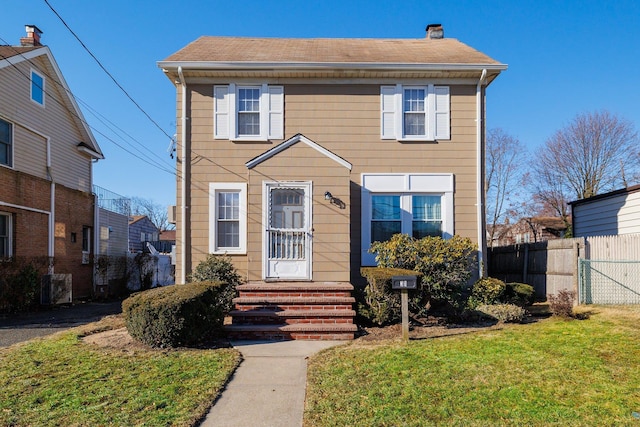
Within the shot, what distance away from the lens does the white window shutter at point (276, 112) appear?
407 inches

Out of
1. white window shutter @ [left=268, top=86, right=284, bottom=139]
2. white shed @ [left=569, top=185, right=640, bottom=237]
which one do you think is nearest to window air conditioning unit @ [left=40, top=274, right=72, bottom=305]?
white window shutter @ [left=268, top=86, right=284, bottom=139]

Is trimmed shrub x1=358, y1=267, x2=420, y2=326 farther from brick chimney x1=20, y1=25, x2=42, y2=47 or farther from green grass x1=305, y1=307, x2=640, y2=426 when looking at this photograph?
brick chimney x1=20, y1=25, x2=42, y2=47

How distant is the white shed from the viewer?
11098 millimetres

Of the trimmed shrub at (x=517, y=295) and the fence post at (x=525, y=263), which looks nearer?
the trimmed shrub at (x=517, y=295)

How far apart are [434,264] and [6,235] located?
11828 millimetres

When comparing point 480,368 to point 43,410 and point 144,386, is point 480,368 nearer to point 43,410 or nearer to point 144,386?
point 144,386

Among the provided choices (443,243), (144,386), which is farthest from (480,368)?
(144,386)

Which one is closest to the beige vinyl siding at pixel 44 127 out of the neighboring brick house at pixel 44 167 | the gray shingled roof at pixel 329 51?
the neighboring brick house at pixel 44 167

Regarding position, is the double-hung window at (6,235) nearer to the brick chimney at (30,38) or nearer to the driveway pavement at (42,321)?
the driveway pavement at (42,321)

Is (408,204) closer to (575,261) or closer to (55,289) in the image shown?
(575,261)

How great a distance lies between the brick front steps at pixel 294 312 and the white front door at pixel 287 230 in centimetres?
53

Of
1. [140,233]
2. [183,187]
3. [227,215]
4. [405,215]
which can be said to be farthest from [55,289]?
[140,233]

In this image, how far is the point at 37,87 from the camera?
13.7 meters

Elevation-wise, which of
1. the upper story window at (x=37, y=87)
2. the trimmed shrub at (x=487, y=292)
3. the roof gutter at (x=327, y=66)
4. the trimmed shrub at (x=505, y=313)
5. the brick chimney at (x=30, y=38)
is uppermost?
the brick chimney at (x=30, y=38)
